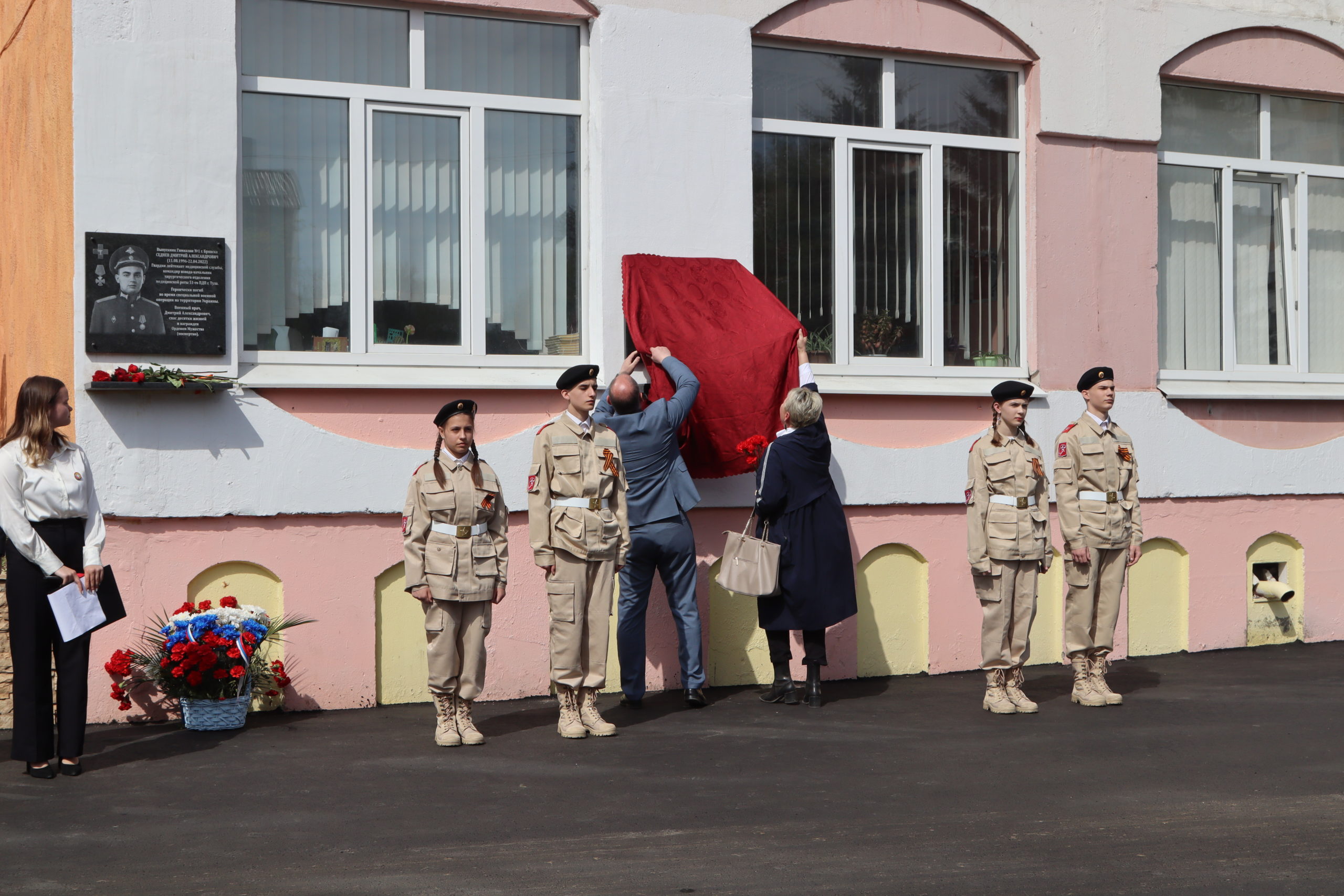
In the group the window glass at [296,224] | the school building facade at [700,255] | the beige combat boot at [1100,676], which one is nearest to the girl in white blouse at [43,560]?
the school building facade at [700,255]

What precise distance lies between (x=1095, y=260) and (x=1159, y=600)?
2568 millimetres

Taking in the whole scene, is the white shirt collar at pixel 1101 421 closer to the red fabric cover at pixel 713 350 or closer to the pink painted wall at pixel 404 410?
the red fabric cover at pixel 713 350

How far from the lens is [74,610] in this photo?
651 centimetres

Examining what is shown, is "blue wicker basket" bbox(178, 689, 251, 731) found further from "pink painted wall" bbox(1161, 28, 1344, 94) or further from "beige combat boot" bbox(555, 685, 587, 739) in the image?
"pink painted wall" bbox(1161, 28, 1344, 94)

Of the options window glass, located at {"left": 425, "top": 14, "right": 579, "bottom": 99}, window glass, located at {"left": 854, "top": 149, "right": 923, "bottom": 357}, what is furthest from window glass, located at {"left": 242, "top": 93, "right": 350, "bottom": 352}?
window glass, located at {"left": 854, "top": 149, "right": 923, "bottom": 357}

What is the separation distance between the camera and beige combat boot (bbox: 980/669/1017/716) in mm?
8203

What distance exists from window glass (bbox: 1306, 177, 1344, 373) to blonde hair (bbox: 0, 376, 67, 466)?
9552 mm

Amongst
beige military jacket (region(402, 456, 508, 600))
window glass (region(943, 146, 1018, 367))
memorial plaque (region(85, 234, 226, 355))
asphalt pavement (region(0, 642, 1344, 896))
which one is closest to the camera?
asphalt pavement (region(0, 642, 1344, 896))

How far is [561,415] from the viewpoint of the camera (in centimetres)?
759

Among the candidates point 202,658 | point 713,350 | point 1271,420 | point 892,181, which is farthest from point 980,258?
point 202,658

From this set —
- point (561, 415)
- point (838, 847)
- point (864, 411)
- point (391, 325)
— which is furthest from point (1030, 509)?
point (391, 325)

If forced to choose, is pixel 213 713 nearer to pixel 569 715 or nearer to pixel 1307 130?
pixel 569 715

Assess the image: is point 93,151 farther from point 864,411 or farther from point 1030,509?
point 1030,509

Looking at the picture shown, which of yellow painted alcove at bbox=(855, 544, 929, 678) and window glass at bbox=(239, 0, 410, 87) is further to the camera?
yellow painted alcove at bbox=(855, 544, 929, 678)
